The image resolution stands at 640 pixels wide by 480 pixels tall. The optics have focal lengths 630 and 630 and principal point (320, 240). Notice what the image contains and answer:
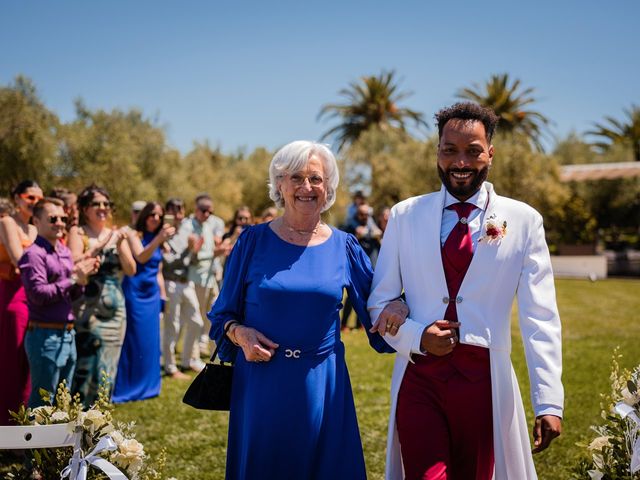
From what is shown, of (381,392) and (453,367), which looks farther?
(381,392)

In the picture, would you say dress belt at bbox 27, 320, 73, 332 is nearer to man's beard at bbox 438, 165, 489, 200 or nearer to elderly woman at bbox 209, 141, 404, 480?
elderly woman at bbox 209, 141, 404, 480

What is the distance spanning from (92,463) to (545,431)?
2.01m

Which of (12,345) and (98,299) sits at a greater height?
(98,299)

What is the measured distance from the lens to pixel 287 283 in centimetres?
328

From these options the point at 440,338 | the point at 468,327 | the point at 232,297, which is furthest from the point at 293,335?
the point at 468,327

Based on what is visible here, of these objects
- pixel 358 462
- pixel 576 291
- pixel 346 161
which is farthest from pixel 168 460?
pixel 346 161

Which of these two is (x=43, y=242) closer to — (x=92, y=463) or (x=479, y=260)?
(x=92, y=463)

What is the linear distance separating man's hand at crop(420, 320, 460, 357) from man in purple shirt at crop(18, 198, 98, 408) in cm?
337

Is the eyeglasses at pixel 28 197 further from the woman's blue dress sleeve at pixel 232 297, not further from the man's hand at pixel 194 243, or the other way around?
the woman's blue dress sleeve at pixel 232 297

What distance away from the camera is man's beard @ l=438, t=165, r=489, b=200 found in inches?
126

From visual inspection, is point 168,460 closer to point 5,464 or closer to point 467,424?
point 5,464

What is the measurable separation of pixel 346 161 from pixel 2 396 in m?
38.6

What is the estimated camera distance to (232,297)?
3424 mm

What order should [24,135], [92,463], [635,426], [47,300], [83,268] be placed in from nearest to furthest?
[92,463] → [635,426] → [47,300] → [83,268] → [24,135]
